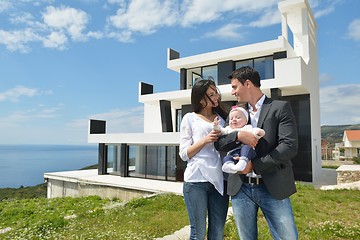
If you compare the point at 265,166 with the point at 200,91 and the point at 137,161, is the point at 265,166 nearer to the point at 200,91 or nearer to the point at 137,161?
the point at 200,91

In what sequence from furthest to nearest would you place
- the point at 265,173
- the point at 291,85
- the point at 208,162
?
the point at 291,85
the point at 208,162
the point at 265,173

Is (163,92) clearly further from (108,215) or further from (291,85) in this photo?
(108,215)

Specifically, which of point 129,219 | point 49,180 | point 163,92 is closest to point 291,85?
point 163,92

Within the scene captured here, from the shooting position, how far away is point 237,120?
213 cm

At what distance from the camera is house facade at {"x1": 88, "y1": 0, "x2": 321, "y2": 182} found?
1242 centimetres

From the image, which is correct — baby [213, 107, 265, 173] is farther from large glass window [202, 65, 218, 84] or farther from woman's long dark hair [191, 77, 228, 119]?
large glass window [202, 65, 218, 84]

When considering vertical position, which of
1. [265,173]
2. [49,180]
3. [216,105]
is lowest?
[49,180]

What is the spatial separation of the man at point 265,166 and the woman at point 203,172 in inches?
6.4

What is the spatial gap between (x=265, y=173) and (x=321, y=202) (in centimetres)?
630

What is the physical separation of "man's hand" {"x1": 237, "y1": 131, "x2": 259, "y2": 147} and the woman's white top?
1.43 ft

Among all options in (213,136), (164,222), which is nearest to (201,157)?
(213,136)

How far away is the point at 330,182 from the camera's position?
40.4 ft

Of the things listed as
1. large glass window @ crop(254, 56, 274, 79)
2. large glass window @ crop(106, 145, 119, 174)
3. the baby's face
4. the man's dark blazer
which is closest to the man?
the man's dark blazer

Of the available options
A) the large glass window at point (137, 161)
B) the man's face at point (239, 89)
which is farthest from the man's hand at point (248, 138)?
the large glass window at point (137, 161)
